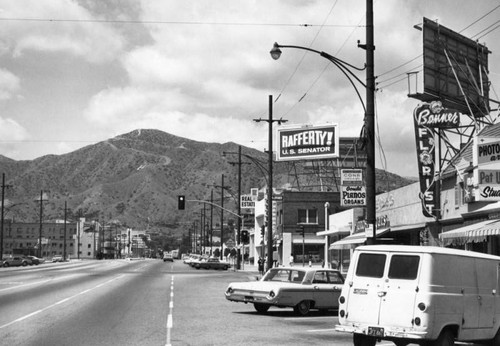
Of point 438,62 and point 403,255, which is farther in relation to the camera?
point 438,62

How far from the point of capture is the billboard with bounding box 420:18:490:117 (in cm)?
2944

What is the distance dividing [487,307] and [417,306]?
2.30m

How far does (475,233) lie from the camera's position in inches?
829

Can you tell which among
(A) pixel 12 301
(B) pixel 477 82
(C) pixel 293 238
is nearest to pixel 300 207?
(C) pixel 293 238

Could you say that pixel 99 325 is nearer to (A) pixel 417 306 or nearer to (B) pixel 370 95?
(A) pixel 417 306

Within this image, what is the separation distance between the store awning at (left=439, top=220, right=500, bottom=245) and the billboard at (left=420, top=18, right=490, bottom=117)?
7.26 metres

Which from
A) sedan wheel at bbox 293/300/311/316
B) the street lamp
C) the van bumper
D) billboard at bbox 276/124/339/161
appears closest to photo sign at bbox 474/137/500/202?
the street lamp

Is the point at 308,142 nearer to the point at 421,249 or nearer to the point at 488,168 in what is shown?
the point at 488,168

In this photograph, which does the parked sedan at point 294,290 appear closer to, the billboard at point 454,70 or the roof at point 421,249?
the roof at point 421,249

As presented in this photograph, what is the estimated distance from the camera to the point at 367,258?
12.8 m

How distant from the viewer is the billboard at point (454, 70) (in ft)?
96.6

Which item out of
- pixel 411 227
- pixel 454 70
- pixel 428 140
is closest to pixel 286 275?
pixel 428 140

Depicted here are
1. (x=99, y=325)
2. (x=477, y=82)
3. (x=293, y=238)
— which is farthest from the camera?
(x=293, y=238)

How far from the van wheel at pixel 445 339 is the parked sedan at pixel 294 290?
26.5 ft
